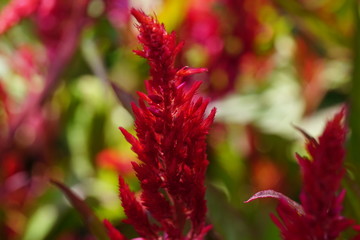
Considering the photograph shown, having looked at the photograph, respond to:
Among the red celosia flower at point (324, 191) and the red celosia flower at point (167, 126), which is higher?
the red celosia flower at point (167, 126)

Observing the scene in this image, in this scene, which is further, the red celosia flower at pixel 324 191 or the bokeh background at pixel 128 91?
the bokeh background at pixel 128 91

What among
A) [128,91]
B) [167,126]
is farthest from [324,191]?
[128,91]

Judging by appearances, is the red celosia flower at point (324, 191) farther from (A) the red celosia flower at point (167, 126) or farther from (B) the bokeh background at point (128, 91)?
(B) the bokeh background at point (128, 91)

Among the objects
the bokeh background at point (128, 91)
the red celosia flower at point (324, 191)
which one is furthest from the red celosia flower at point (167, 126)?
the bokeh background at point (128, 91)

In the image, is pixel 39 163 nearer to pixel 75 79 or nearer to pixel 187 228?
pixel 75 79

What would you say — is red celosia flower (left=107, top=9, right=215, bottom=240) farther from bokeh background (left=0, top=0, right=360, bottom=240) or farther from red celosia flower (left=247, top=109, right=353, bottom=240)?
bokeh background (left=0, top=0, right=360, bottom=240)

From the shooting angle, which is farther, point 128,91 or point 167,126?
point 128,91

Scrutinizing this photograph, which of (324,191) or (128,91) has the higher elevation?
(128,91)

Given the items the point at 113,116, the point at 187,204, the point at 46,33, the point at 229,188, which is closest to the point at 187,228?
the point at 187,204

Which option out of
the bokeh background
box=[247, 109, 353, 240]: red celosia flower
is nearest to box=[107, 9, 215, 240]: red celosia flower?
box=[247, 109, 353, 240]: red celosia flower

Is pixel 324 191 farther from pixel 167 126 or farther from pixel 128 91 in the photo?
pixel 128 91
